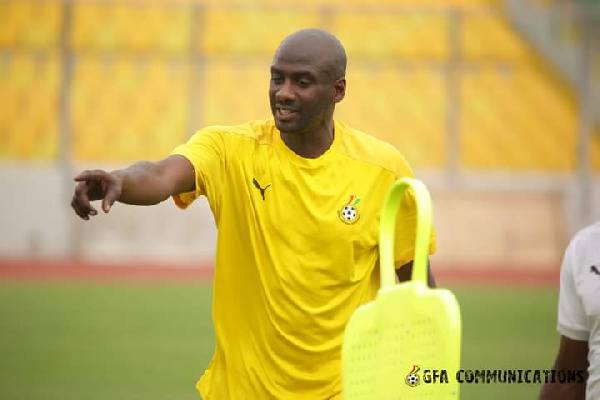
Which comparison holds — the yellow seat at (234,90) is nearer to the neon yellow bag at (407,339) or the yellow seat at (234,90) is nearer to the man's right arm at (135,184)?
the man's right arm at (135,184)

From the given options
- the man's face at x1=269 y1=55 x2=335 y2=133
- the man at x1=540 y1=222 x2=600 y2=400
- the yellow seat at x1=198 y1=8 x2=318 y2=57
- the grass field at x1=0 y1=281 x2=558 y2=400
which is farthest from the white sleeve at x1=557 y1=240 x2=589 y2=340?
the yellow seat at x1=198 y1=8 x2=318 y2=57

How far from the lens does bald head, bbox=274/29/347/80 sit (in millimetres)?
4312

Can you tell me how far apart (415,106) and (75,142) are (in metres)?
6.02

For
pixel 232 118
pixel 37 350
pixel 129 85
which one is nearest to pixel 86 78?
pixel 129 85

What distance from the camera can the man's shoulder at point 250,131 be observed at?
4.49 metres

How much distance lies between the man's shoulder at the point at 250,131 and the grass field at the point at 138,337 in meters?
4.53

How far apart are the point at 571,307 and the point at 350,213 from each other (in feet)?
3.31

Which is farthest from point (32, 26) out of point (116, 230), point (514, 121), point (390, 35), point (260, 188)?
point (260, 188)

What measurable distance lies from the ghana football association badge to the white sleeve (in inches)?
36.6

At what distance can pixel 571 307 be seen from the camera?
3.83 metres

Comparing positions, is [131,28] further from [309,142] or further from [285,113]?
[285,113]

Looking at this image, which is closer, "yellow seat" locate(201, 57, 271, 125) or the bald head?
the bald head

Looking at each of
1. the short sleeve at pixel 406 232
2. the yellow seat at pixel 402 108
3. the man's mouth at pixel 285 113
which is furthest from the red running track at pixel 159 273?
the man's mouth at pixel 285 113

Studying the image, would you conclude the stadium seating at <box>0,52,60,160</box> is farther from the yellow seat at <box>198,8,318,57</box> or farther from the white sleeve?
the white sleeve
